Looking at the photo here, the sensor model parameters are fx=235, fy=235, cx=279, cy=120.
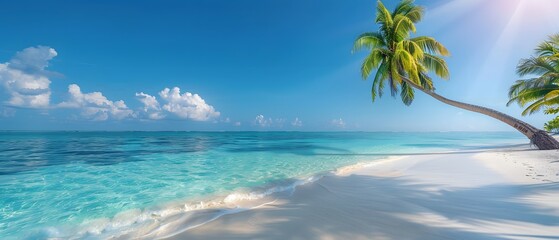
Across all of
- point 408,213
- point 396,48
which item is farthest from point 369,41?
point 408,213

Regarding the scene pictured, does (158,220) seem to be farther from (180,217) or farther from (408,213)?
(408,213)

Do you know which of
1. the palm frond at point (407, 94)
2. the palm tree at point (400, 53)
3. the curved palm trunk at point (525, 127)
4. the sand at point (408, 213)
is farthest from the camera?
the palm frond at point (407, 94)

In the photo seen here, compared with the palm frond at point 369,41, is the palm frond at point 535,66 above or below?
below

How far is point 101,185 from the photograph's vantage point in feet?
23.0

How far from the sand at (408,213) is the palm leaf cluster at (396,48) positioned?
10.4 metres

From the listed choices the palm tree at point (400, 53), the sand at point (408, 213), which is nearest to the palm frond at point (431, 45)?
the palm tree at point (400, 53)

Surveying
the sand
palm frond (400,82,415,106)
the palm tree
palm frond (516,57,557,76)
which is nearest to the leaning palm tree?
palm frond (516,57,557,76)

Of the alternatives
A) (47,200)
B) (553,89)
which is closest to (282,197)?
(47,200)

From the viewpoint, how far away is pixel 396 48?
563 inches

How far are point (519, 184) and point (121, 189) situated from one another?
9.74m

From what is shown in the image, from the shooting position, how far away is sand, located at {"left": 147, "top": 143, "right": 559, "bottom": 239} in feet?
9.60

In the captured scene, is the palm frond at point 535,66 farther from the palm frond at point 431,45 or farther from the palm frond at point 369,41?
the palm frond at point 369,41

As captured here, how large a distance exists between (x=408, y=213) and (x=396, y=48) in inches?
520

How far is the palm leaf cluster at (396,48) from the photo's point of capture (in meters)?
14.4
